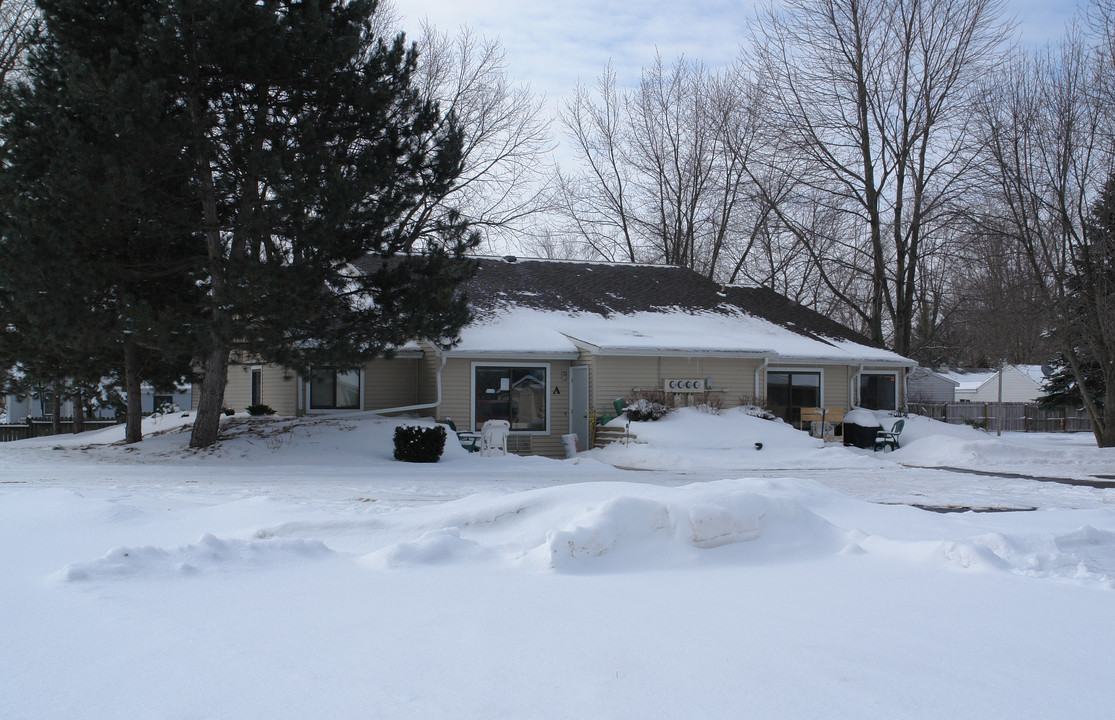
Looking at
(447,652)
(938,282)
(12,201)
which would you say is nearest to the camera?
(447,652)

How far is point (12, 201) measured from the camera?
42.7ft

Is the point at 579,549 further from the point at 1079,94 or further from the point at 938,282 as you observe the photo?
the point at 938,282

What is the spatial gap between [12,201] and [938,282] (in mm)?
37661

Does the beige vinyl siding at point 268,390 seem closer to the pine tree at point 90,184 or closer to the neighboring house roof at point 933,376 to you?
the pine tree at point 90,184

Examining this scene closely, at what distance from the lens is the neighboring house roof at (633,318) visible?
20.1 m

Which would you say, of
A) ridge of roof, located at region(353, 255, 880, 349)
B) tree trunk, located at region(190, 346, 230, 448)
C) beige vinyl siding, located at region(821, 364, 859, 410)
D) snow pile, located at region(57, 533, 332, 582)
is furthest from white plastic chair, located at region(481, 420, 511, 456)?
snow pile, located at region(57, 533, 332, 582)

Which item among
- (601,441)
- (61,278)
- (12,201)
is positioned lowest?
(601,441)

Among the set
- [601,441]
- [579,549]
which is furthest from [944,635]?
[601,441]

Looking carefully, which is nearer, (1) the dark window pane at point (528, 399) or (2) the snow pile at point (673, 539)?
(2) the snow pile at point (673, 539)

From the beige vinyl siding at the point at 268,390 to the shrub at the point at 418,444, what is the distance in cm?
343

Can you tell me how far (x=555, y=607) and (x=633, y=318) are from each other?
18469 mm

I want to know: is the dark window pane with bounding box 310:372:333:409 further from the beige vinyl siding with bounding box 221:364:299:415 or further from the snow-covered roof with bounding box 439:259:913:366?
the snow-covered roof with bounding box 439:259:913:366

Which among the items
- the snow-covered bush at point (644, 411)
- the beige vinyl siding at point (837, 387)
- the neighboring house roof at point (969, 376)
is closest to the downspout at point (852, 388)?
the beige vinyl siding at point (837, 387)

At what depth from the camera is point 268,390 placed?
69.8 ft
